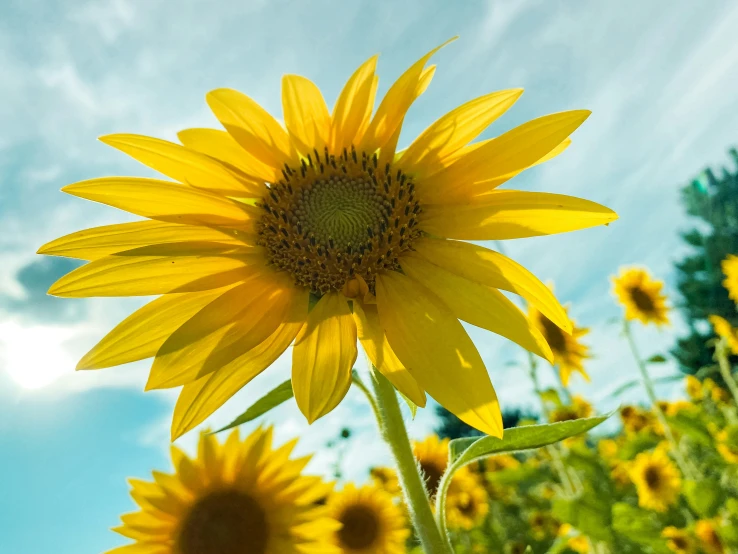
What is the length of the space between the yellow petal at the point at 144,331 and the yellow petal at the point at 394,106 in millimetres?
605

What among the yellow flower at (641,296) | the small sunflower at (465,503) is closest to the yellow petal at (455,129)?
the small sunflower at (465,503)

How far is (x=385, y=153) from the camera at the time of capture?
5.55ft

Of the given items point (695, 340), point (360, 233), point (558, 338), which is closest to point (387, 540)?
point (558, 338)

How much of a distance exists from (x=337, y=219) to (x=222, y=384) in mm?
581

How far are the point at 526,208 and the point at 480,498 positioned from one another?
17.6ft

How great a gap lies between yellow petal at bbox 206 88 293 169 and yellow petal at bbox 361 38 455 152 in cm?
23

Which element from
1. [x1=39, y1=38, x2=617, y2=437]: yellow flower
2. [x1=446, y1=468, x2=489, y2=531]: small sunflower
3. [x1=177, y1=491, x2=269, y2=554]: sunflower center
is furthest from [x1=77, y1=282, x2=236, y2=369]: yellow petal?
[x1=446, y1=468, x2=489, y2=531]: small sunflower

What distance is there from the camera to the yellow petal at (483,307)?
131 centimetres

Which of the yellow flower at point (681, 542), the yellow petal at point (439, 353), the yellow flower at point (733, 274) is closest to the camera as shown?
the yellow petal at point (439, 353)

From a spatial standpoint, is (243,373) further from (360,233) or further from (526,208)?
(526,208)

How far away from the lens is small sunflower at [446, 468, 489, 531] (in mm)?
5852

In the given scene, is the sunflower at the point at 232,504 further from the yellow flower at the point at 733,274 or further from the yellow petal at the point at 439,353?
the yellow flower at the point at 733,274

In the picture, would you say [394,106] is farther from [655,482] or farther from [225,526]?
[655,482]

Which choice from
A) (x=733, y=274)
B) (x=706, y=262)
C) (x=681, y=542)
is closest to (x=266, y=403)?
(x=681, y=542)
